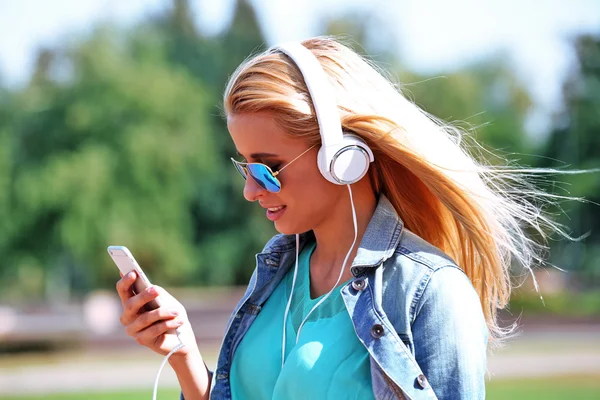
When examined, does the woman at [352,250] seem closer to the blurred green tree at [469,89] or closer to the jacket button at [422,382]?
the jacket button at [422,382]

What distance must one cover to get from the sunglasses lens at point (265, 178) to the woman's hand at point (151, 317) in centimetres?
41

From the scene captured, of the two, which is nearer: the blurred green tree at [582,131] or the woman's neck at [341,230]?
the woman's neck at [341,230]

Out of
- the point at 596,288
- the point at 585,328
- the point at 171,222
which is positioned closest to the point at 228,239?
the point at 171,222

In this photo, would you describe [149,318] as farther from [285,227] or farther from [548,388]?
[548,388]

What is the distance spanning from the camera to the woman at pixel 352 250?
211 cm

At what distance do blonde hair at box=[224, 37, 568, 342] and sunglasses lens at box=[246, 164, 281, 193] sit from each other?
0.13 metres

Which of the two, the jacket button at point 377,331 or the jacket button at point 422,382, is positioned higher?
the jacket button at point 377,331

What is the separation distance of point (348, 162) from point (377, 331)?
18.7 inches

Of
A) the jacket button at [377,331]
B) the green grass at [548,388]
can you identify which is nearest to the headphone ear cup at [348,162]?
the jacket button at [377,331]

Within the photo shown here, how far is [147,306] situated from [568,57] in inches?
1583

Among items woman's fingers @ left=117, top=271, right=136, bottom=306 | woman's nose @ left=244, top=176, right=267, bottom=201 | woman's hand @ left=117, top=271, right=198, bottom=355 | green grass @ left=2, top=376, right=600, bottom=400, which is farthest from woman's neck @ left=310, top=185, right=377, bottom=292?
green grass @ left=2, top=376, right=600, bottom=400

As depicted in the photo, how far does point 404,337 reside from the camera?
2127 mm

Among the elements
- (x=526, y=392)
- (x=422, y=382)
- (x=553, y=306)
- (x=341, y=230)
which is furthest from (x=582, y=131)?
(x=422, y=382)

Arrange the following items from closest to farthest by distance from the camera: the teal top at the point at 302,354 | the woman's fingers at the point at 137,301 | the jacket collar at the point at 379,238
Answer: the teal top at the point at 302,354, the jacket collar at the point at 379,238, the woman's fingers at the point at 137,301
